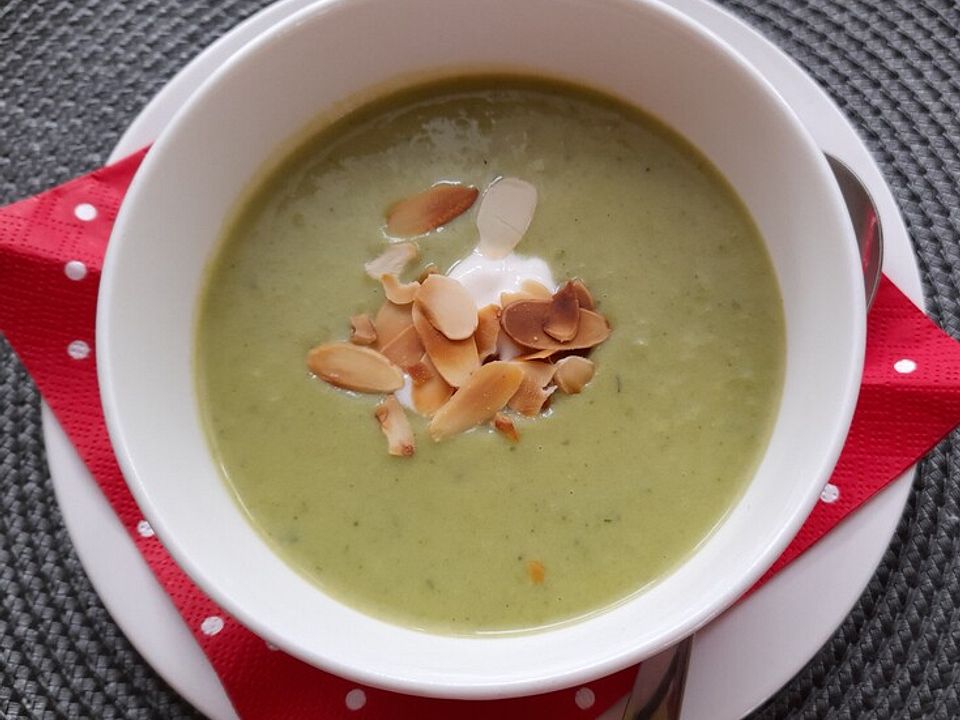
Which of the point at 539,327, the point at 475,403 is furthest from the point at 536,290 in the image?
the point at 475,403

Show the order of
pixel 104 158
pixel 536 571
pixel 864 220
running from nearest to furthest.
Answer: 1. pixel 536 571
2. pixel 864 220
3. pixel 104 158

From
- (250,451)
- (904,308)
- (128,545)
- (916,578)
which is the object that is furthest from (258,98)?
(916,578)

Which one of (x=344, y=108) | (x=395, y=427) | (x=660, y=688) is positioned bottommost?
(x=660, y=688)

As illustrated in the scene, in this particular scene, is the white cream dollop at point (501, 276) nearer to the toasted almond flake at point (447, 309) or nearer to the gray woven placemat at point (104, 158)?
the toasted almond flake at point (447, 309)

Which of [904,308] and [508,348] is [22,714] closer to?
[508,348]

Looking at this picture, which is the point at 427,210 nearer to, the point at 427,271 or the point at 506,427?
the point at 427,271
